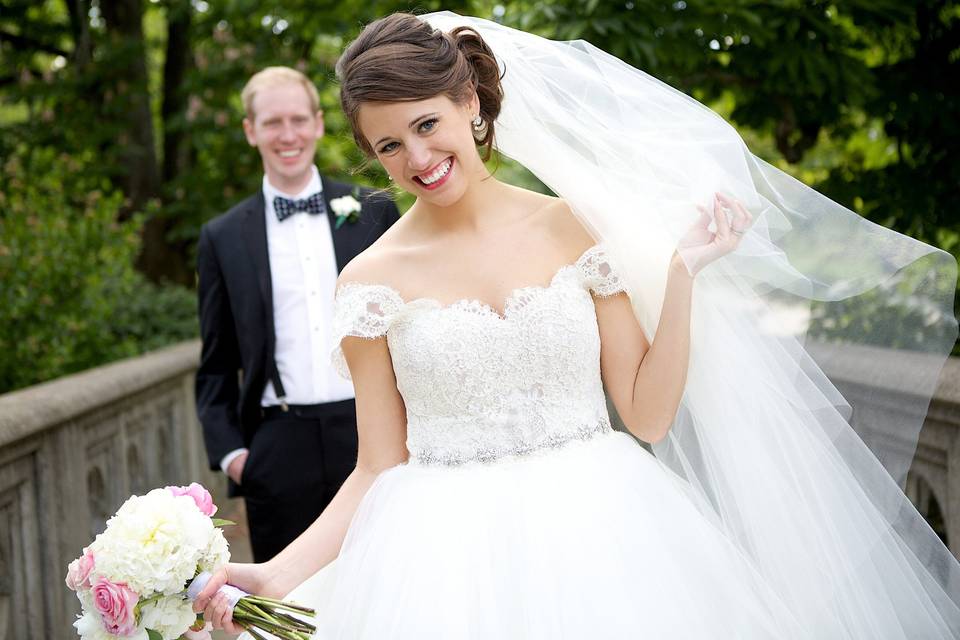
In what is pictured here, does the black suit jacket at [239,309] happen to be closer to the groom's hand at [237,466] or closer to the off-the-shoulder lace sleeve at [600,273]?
the groom's hand at [237,466]

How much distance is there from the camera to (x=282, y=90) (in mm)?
4688

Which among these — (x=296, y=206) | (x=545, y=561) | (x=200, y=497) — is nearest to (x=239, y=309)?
(x=296, y=206)

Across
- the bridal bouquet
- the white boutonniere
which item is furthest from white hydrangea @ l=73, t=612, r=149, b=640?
the white boutonniere

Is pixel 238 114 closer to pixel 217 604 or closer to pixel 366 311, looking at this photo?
pixel 366 311

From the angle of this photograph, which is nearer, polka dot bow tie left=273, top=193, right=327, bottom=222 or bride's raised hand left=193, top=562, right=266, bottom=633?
bride's raised hand left=193, top=562, right=266, bottom=633

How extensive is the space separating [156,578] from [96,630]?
0.61ft

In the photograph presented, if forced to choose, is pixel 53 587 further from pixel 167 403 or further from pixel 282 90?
pixel 167 403

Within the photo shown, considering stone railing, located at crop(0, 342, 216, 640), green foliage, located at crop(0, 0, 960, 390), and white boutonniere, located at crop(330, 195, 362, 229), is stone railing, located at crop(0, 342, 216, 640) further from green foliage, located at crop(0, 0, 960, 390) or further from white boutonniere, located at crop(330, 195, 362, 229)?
white boutonniere, located at crop(330, 195, 362, 229)

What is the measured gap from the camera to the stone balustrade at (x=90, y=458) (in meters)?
3.21

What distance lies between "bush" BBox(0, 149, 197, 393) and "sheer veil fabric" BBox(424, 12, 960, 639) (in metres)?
4.73

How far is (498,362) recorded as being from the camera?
2.59 m

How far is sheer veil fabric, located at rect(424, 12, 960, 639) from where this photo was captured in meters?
2.48

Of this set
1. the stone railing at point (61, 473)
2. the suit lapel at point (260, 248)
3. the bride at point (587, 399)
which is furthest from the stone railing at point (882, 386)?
the stone railing at point (61, 473)

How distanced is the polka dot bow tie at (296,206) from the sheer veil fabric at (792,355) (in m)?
2.00
